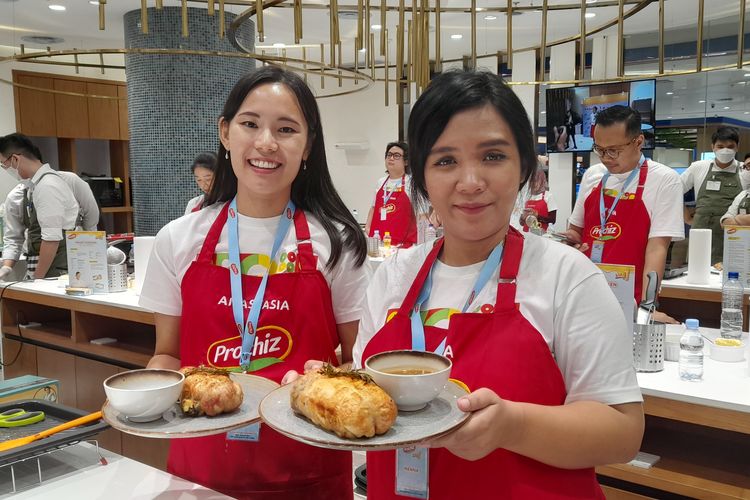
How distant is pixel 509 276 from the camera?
1229mm

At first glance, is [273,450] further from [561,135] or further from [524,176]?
[561,135]

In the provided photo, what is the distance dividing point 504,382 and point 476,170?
15.1 inches

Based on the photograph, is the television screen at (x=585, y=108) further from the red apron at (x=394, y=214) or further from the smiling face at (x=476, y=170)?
the smiling face at (x=476, y=170)

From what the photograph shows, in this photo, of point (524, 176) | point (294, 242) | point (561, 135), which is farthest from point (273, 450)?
point (561, 135)

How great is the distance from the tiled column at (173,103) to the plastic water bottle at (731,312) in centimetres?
491

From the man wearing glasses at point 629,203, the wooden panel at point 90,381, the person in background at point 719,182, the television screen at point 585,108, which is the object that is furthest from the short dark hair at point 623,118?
the television screen at point 585,108

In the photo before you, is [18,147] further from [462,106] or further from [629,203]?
[462,106]

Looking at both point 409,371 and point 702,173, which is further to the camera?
point 702,173

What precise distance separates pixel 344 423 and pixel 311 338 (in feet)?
2.28

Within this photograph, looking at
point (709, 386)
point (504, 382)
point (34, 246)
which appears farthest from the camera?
point (34, 246)

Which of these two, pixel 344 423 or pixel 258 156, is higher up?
pixel 258 156

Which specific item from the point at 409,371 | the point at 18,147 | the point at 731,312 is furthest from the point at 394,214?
the point at 409,371

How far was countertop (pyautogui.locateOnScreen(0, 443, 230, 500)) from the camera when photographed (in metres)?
1.39

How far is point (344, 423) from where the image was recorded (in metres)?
1.02
